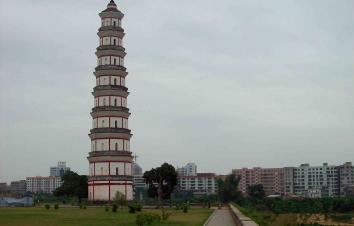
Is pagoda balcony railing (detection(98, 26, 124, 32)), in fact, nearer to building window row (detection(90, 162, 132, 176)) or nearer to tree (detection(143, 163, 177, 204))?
building window row (detection(90, 162, 132, 176))

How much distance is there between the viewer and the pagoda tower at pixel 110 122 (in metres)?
60.2

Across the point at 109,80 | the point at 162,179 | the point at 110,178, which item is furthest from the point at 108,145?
the point at 162,179

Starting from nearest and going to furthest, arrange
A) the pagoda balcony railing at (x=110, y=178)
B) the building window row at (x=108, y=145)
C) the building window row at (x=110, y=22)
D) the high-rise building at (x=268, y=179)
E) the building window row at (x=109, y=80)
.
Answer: the pagoda balcony railing at (x=110, y=178), the building window row at (x=108, y=145), the building window row at (x=109, y=80), the building window row at (x=110, y=22), the high-rise building at (x=268, y=179)

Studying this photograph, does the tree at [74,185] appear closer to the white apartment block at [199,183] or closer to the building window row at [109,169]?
the building window row at [109,169]

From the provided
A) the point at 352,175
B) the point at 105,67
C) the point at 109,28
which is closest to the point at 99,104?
the point at 105,67

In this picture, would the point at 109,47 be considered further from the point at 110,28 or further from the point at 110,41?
the point at 110,28

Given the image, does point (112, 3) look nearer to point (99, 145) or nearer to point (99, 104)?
point (99, 104)

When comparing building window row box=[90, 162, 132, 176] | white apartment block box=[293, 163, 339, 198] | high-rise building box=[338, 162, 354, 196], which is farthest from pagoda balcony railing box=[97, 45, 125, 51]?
white apartment block box=[293, 163, 339, 198]

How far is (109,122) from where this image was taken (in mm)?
61031

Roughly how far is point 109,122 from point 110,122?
0.35ft

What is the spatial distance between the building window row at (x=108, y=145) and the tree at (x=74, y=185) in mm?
6518

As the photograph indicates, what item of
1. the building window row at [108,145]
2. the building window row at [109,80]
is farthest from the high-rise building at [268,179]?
the building window row at [108,145]

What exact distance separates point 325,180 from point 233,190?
89537 mm

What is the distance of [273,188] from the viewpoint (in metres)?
176
